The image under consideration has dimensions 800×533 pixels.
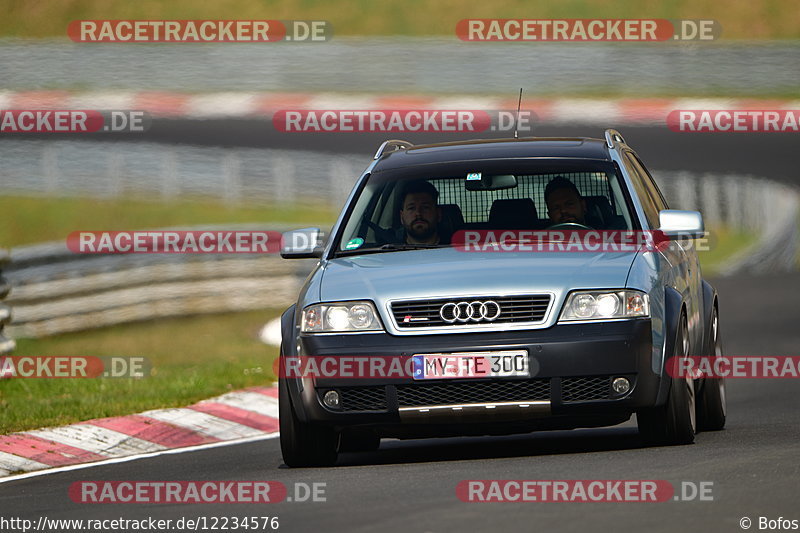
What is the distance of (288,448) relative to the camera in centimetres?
890

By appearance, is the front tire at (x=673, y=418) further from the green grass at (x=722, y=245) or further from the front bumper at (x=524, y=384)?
the green grass at (x=722, y=245)

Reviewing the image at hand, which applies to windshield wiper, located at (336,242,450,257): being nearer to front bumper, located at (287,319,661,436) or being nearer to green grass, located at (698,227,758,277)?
front bumper, located at (287,319,661,436)

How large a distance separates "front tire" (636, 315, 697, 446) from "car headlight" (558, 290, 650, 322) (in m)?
0.40

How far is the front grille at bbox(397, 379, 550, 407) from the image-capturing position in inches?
330

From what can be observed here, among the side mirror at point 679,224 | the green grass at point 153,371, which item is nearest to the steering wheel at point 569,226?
the side mirror at point 679,224

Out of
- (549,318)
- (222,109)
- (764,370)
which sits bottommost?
(764,370)

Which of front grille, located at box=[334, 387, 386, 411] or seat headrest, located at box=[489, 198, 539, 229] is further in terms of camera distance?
seat headrest, located at box=[489, 198, 539, 229]

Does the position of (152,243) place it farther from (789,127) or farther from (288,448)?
(789,127)

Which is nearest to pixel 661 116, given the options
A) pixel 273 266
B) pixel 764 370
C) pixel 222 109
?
pixel 222 109

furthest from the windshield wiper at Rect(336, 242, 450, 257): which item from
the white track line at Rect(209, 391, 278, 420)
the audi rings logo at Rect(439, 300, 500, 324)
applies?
the white track line at Rect(209, 391, 278, 420)

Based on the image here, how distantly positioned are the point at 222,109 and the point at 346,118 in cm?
327

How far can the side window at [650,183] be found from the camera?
10.6 metres

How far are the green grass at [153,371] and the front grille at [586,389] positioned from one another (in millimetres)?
3952

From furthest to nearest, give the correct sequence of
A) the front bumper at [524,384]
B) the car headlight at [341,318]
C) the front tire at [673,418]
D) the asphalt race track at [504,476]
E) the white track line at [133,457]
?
the white track line at [133,457]
the front tire at [673,418]
the car headlight at [341,318]
the front bumper at [524,384]
the asphalt race track at [504,476]
